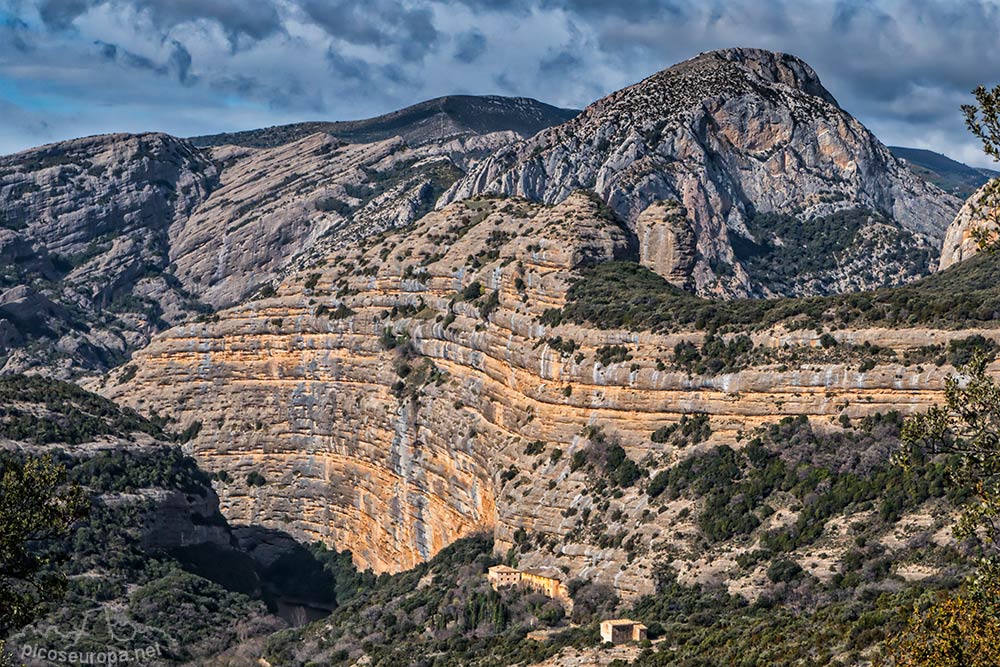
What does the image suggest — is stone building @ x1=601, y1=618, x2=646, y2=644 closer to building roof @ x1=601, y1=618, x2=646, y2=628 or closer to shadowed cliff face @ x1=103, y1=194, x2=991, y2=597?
building roof @ x1=601, y1=618, x2=646, y2=628

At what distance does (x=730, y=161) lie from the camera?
187 metres

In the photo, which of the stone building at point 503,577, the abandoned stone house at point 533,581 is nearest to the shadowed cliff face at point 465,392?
the abandoned stone house at point 533,581

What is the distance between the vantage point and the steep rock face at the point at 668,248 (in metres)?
109

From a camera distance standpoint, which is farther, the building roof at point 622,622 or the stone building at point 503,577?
the stone building at point 503,577

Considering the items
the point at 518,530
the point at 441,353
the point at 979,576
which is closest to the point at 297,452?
the point at 441,353

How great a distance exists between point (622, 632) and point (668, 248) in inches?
1893

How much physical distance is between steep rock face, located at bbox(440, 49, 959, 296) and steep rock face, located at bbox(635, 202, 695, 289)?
59.2 m

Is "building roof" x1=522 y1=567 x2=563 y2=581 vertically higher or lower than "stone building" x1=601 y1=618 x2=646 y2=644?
higher

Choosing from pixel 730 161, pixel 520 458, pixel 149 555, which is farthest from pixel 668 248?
pixel 730 161

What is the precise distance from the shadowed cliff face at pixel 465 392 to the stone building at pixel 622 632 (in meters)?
7.42

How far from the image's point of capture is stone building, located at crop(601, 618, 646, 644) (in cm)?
6444

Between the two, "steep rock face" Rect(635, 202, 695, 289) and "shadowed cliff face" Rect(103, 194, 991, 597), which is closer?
"shadowed cliff face" Rect(103, 194, 991, 597)

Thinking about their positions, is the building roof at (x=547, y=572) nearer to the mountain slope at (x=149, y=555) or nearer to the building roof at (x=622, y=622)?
the building roof at (x=622, y=622)

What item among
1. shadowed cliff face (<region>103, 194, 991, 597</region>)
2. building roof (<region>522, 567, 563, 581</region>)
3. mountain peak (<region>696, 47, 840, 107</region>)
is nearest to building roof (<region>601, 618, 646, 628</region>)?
shadowed cliff face (<region>103, 194, 991, 597</region>)
